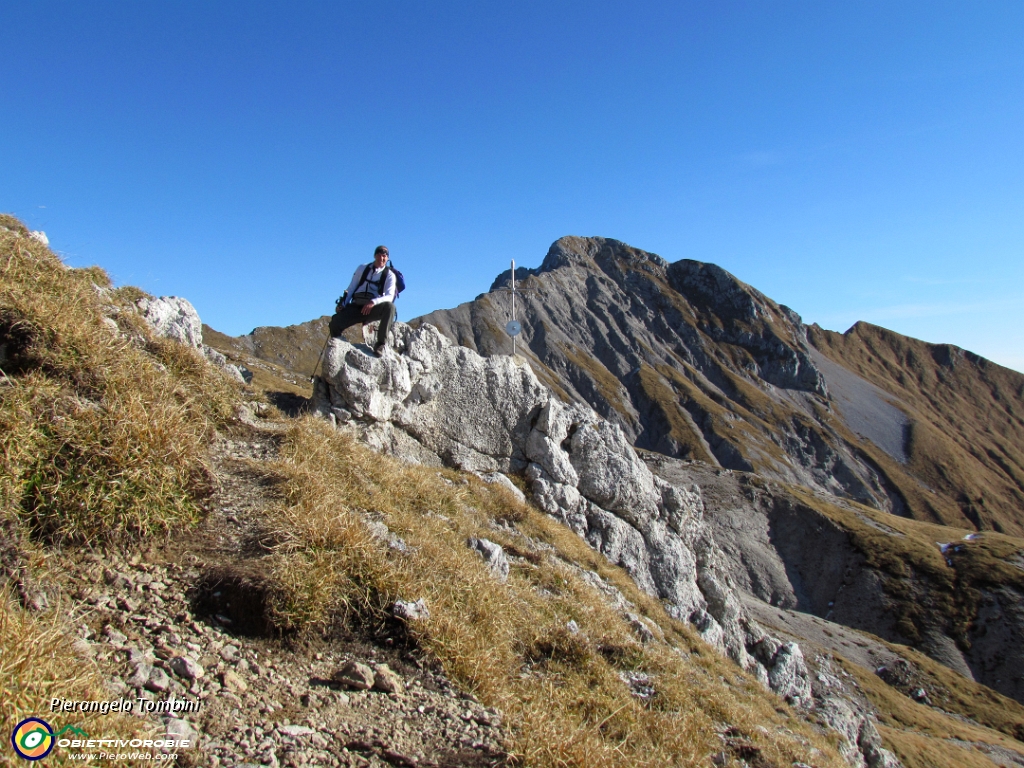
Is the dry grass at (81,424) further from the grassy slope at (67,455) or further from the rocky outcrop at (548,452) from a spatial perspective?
the rocky outcrop at (548,452)

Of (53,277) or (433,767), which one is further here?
(53,277)

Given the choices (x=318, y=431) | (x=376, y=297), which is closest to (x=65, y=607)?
(x=318, y=431)

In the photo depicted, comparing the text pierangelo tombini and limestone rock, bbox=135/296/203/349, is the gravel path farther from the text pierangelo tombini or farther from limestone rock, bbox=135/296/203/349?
limestone rock, bbox=135/296/203/349

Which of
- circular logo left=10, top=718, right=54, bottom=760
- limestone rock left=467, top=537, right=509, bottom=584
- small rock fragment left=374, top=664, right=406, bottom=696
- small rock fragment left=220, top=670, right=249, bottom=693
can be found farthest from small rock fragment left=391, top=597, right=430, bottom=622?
limestone rock left=467, top=537, right=509, bottom=584

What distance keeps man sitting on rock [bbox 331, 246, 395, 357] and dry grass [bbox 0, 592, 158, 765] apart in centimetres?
1179

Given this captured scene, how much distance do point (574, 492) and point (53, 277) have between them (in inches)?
676

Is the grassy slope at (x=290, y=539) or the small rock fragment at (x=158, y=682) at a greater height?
the grassy slope at (x=290, y=539)

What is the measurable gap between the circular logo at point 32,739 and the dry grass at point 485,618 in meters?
2.34

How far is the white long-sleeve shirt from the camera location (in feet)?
49.7

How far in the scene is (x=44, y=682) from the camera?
143 inches

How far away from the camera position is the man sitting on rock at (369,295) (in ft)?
49.5

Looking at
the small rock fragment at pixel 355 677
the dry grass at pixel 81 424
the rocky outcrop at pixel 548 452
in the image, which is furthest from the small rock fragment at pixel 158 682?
the rocky outcrop at pixel 548 452

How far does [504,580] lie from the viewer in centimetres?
970

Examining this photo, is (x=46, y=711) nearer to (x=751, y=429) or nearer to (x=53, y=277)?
(x=53, y=277)
